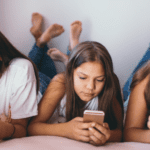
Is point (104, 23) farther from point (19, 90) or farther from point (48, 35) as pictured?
point (19, 90)

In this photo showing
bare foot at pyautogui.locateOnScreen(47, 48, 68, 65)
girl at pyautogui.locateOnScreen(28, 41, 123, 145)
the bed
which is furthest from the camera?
bare foot at pyautogui.locateOnScreen(47, 48, 68, 65)

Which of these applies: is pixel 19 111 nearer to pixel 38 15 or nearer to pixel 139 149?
pixel 139 149

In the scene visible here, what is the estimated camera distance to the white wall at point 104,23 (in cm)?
134

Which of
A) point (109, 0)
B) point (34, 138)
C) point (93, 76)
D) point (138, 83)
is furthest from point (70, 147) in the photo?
Answer: point (109, 0)

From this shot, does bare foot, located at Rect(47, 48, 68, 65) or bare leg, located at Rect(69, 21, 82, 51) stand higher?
bare leg, located at Rect(69, 21, 82, 51)

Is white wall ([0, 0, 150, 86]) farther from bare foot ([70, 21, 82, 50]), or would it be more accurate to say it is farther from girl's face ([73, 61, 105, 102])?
girl's face ([73, 61, 105, 102])

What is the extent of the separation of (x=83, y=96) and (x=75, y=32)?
0.64 metres

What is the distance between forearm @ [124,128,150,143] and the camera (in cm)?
71

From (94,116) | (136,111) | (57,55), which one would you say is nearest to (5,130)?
(94,116)

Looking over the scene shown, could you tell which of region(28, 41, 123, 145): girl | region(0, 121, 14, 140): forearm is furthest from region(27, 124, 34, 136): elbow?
region(0, 121, 14, 140): forearm

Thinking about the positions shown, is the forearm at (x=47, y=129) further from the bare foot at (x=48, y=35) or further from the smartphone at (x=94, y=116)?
the bare foot at (x=48, y=35)

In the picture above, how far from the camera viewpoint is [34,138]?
2.12ft

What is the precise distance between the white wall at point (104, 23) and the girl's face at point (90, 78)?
0.67 metres

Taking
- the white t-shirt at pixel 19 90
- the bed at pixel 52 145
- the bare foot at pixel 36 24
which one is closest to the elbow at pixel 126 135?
the bed at pixel 52 145
